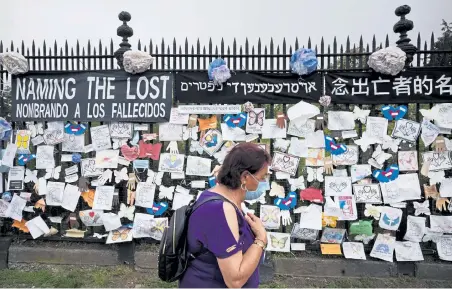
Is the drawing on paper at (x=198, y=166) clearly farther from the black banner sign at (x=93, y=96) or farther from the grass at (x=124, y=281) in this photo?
the grass at (x=124, y=281)

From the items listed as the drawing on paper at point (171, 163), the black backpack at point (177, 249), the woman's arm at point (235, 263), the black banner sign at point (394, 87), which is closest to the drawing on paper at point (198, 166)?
the drawing on paper at point (171, 163)

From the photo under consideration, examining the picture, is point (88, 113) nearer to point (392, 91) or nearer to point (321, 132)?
point (321, 132)

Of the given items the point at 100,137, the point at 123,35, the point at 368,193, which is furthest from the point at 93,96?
the point at 368,193

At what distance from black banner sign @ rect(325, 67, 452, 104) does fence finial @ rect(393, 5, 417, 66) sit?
Result: 195mm

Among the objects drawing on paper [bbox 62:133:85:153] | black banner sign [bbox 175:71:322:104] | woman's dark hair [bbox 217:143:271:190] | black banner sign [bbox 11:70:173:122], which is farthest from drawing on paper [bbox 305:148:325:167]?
drawing on paper [bbox 62:133:85:153]

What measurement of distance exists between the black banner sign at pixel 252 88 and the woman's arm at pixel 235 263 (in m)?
2.82

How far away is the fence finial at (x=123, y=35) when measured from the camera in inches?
174

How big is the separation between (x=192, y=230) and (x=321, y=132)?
2891 mm

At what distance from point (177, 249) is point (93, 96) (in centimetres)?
337

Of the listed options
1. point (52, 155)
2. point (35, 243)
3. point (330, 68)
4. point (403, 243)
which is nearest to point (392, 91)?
point (330, 68)

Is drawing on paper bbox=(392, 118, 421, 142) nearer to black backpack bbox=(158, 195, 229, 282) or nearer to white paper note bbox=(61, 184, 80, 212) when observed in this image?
black backpack bbox=(158, 195, 229, 282)

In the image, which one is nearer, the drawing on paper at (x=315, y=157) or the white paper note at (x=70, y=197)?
the drawing on paper at (x=315, y=157)

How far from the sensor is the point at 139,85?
176 inches

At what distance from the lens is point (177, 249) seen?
1793mm
